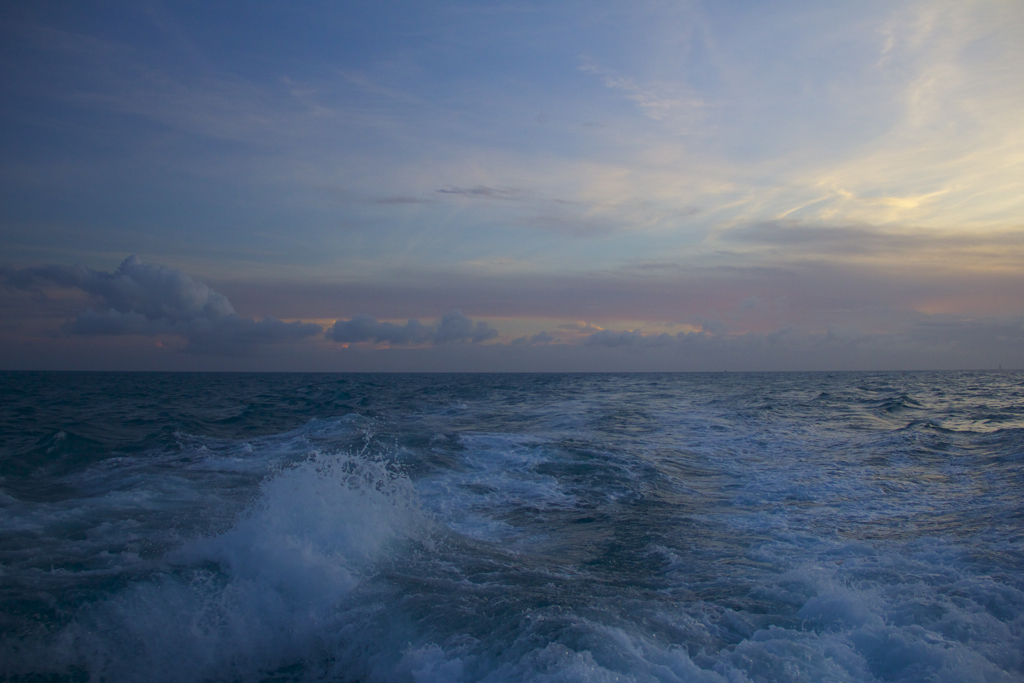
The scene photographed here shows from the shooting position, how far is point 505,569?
22.2 ft

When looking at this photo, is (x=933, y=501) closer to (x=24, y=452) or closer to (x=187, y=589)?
(x=187, y=589)

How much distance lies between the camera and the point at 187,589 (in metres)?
5.81

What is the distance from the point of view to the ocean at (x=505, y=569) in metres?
4.82

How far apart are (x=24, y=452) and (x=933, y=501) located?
62.4 feet

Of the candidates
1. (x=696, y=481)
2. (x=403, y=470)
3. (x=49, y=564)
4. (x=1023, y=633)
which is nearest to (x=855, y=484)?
Result: (x=696, y=481)

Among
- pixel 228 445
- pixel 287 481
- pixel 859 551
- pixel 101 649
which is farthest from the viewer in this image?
pixel 228 445

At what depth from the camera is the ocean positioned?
482 centimetres

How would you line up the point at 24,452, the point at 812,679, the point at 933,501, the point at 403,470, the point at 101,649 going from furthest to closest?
the point at 24,452 < the point at 403,470 < the point at 933,501 < the point at 101,649 < the point at 812,679

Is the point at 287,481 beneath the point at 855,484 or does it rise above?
above

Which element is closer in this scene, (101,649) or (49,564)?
(101,649)

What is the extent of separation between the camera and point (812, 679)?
14.9 ft

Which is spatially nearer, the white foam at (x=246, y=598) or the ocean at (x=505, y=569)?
the ocean at (x=505, y=569)

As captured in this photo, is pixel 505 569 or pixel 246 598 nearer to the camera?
pixel 246 598

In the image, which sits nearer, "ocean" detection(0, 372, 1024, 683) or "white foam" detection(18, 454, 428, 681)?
"ocean" detection(0, 372, 1024, 683)
